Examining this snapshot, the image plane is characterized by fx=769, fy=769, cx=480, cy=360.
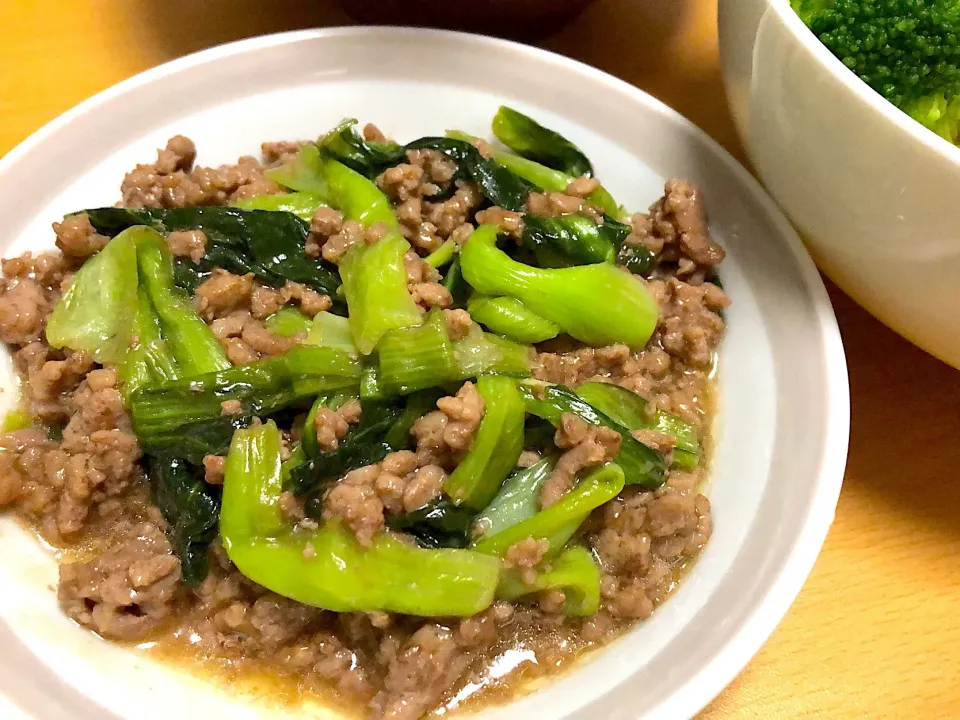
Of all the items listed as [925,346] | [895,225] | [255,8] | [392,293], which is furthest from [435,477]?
[255,8]

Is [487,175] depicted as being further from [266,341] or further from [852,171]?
[852,171]

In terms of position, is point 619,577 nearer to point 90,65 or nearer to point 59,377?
point 59,377

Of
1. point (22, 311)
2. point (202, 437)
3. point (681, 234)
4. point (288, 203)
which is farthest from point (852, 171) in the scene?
point (22, 311)

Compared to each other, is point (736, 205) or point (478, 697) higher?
point (736, 205)

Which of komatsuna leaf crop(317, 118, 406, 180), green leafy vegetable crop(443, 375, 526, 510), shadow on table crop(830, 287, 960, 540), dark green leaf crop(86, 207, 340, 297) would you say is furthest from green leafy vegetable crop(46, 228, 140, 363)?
shadow on table crop(830, 287, 960, 540)

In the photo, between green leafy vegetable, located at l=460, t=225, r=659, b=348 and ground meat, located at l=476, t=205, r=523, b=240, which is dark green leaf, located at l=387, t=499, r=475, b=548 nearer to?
green leafy vegetable, located at l=460, t=225, r=659, b=348

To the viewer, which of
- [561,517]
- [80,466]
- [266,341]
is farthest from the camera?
→ [266,341]

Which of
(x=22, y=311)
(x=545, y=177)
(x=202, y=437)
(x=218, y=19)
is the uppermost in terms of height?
(x=218, y=19)
